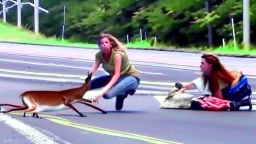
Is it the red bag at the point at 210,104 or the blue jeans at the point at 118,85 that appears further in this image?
the red bag at the point at 210,104

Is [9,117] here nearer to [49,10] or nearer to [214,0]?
[214,0]

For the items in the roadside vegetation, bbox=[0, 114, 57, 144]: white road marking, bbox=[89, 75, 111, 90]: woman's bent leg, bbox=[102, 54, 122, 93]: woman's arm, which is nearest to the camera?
bbox=[0, 114, 57, 144]: white road marking

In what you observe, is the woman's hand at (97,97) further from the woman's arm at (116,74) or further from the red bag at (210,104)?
the red bag at (210,104)

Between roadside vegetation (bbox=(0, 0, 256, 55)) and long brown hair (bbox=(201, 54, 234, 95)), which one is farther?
roadside vegetation (bbox=(0, 0, 256, 55))

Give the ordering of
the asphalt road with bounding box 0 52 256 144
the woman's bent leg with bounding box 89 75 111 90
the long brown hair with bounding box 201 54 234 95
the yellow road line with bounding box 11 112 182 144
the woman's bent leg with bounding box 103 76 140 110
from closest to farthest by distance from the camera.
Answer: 1. the yellow road line with bounding box 11 112 182 144
2. the asphalt road with bounding box 0 52 256 144
3. the woman's bent leg with bounding box 103 76 140 110
4. the long brown hair with bounding box 201 54 234 95
5. the woman's bent leg with bounding box 89 75 111 90

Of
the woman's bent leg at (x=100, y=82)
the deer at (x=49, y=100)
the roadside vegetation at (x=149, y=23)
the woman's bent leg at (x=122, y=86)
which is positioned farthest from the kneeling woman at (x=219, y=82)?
the roadside vegetation at (x=149, y=23)

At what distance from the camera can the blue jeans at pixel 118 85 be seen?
12.5 m

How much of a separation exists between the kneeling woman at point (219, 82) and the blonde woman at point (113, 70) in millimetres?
941

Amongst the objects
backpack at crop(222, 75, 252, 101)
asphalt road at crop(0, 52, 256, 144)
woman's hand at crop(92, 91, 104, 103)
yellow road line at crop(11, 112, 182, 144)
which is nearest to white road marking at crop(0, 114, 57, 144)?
asphalt road at crop(0, 52, 256, 144)

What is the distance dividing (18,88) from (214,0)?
34.5 m

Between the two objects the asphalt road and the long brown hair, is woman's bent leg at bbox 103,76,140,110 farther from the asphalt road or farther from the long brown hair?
the long brown hair

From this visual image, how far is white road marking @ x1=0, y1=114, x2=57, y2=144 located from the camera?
367 inches

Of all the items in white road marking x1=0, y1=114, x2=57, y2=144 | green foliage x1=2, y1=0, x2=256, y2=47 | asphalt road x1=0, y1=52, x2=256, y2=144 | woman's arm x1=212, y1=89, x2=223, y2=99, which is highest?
green foliage x1=2, y1=0, x2=256, y2=47

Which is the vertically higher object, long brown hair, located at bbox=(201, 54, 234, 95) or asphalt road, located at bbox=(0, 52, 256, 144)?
long brown hair, located at bbox=(201, 54, 234, 95)
